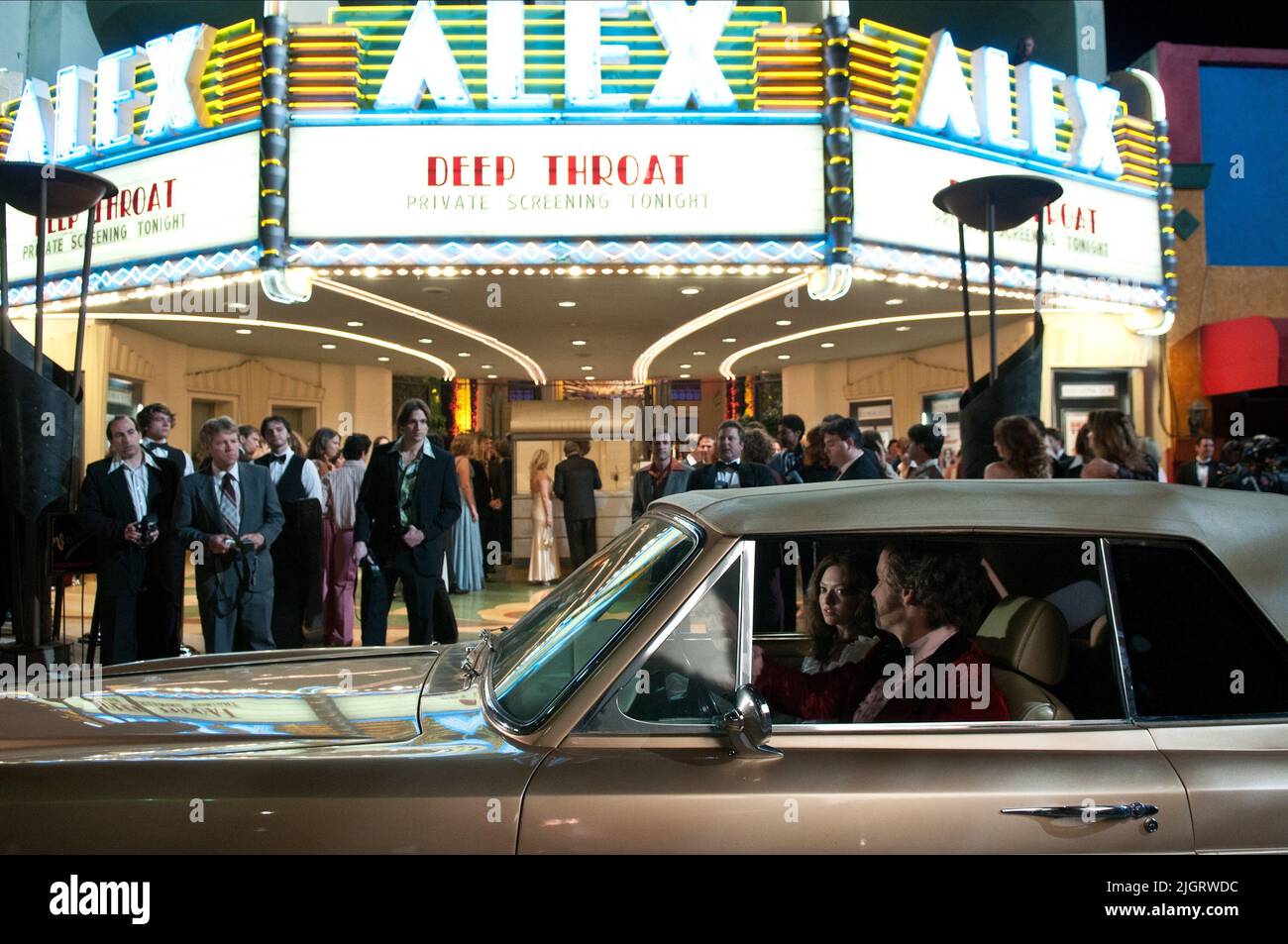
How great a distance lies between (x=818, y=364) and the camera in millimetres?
19516

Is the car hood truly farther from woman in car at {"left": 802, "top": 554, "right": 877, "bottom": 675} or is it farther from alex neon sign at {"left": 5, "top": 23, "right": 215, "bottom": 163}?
alex neon sign at {"left": 5, "top": 23, "right": 215, "bottom": 163}

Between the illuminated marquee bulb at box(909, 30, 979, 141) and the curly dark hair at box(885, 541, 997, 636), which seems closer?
the curly dark hair at box(885, 541, 997, 636)

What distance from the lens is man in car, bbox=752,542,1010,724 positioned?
205cm

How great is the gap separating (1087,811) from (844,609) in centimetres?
81

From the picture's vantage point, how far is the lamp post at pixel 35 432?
178 inches

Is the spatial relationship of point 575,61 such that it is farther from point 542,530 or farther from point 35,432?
point 35,432

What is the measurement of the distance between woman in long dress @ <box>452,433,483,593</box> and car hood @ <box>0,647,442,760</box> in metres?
6.91

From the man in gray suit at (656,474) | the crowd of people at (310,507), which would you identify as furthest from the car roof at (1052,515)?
the man in gray suit at (656,474)

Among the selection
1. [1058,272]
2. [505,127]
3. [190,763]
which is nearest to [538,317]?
[505,127]

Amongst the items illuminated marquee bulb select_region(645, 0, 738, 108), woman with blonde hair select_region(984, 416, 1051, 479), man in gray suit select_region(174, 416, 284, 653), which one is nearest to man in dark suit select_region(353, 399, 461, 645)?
man in gray suit select_region(174, 416, 284, 653)

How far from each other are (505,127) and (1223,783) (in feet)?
30.1

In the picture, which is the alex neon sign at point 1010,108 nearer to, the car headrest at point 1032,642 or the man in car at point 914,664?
the car headrest at point 1032,642

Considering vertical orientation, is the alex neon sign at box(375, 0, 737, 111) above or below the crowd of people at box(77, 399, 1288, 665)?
above

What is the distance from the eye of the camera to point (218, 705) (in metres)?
2.26
